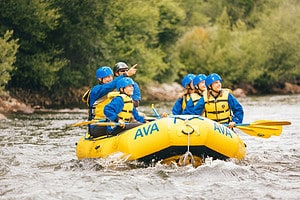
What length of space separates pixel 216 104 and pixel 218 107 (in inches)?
2.4

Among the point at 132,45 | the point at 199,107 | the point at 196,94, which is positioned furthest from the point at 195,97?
the point at 132,45

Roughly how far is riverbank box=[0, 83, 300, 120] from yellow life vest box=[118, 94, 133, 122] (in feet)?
33.2

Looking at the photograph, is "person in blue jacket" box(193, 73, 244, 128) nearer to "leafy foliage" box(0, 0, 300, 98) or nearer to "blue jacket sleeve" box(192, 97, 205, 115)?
"blue jacket sleeve" box(192, 97, 205, 115)

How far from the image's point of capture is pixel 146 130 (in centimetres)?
921

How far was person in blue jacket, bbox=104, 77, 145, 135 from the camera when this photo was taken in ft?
32.8

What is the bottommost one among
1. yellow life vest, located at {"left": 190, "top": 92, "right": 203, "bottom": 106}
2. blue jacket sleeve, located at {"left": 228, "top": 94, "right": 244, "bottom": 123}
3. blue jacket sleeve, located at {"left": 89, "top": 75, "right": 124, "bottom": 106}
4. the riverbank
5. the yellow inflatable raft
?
the riverbank

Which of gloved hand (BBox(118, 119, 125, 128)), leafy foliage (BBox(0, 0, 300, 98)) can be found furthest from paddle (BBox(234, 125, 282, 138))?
leafy foliage (BBox(0, 0, 300, 98))

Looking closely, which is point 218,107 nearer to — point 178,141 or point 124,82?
point 124,82

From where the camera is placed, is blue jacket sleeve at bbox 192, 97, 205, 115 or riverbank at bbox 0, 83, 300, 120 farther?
riverbank at bbox 0, 83, 300, 120

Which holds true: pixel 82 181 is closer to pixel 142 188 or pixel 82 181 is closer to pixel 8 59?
pixel 142 188

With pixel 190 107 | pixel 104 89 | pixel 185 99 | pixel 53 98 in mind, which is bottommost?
pixel 53 98

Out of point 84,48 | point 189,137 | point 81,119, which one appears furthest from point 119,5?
point 189,137

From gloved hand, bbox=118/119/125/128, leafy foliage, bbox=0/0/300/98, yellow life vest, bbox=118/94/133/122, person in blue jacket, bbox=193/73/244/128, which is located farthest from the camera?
leafy foliage, bbox=0/0/300/98

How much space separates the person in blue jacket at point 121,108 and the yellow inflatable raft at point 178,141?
1.35 feet
